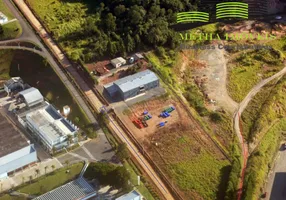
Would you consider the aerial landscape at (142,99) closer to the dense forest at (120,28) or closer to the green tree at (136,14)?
the dense forest at (120,28)

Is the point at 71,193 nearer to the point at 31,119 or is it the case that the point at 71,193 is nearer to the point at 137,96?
the point at 31,119

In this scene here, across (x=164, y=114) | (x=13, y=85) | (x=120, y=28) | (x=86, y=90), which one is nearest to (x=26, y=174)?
(x=86, y=90)

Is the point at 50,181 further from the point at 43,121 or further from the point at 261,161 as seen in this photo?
the point at 261,161

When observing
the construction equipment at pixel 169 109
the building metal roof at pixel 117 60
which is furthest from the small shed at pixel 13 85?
the construction equipment at pixel 169 109

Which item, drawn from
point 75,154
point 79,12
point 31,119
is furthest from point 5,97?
point 79,12

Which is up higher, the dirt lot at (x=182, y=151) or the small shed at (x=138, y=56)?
the small shed at (x=138, y=56)

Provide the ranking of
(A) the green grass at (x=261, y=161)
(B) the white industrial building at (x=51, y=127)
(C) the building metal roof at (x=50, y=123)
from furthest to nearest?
1. (C) the building metal roof at (x=50, y=123)
2. (B) the white industrial building at (x=51, y=127)
3. (A) the green grass at (x=261, y=161)

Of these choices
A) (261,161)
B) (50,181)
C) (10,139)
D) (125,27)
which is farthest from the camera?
(125,27)
